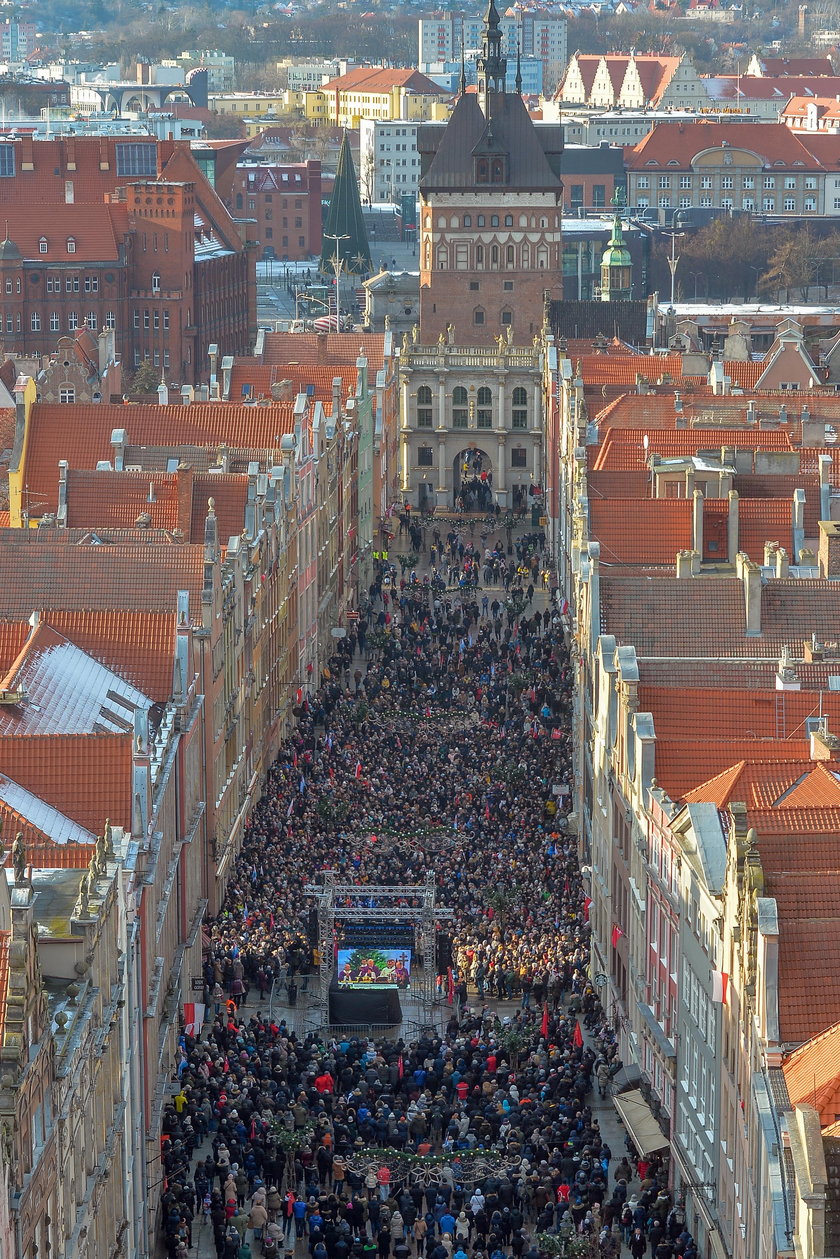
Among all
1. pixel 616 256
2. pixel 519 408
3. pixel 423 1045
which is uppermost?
pixel 616 256

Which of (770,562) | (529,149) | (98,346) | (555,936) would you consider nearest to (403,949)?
(555,936)

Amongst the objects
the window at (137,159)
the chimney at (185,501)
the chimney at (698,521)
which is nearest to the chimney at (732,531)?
the chimney at (698,521)

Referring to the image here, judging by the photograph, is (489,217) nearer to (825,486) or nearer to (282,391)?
(282,391)

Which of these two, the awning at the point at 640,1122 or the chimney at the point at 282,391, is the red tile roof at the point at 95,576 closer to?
the awning at the point at 640,1122

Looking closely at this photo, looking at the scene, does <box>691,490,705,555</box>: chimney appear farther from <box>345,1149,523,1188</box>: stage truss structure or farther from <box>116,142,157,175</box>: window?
<box>116,142,157,175</box>: window

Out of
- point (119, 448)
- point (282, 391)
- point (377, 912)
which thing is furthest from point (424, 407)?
point (377, 912)

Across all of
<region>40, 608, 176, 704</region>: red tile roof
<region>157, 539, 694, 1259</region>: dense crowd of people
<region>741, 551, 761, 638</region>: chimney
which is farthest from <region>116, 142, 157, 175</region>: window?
<region>741, 551, 761, 638</region>: chimney
